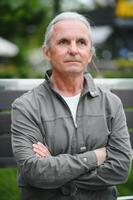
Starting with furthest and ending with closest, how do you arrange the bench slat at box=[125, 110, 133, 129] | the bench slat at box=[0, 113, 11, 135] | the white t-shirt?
1. the bench slat at box=[125, 110, 133, 129]
2. the bench slat at box=[0, 113, 11, 135]
3. the white t-shirt

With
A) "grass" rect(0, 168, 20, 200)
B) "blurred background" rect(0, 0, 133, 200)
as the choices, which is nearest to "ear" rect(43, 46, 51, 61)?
"grass" rect(0, 168, 20, 200)

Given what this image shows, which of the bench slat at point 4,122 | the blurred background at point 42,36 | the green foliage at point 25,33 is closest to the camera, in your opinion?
the bench slat at point 4,122

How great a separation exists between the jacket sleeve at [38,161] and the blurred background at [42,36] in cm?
1741

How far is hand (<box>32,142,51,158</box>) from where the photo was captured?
9.20ft

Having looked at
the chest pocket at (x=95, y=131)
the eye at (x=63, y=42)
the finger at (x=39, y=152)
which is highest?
the eye at (x=63, y=42)

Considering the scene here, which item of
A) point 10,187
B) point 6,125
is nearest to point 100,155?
point 6,125

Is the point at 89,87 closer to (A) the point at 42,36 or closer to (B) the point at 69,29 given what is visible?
(B) the point at 69,29

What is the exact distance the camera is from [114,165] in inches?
114

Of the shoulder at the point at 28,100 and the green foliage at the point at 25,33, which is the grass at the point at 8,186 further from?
the green foliage at the point at 25,33

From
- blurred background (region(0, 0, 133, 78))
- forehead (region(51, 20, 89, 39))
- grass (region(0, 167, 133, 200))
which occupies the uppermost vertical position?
forehead (region(51, 20, 89, 39))

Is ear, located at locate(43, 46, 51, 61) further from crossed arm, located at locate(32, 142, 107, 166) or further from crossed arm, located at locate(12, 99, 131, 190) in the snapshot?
crossed arm, located at locate(32, 142, 107, 166)

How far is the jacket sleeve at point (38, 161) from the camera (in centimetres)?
272

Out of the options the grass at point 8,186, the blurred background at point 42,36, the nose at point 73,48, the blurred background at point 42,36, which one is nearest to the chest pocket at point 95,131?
the nose at point 73,48

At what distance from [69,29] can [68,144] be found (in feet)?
2.03
